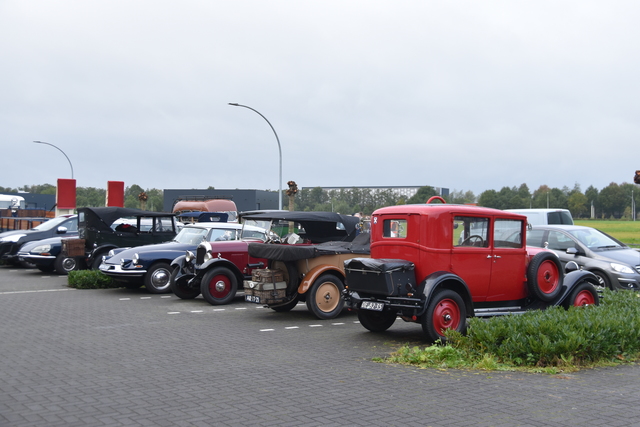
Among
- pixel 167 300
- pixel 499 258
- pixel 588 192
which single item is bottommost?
pixel 167 300

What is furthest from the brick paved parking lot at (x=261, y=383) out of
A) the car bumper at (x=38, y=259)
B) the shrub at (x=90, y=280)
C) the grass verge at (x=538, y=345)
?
the car bumper at (x=38, y=259)

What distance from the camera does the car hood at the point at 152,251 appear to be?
51.2 feet

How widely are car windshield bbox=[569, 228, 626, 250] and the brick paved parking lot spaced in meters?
6.01

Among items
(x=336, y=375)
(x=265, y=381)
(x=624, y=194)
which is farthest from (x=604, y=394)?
(x=624, y=194)

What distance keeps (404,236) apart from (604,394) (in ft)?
12.3

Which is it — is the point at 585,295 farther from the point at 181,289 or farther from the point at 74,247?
the point at 74,247

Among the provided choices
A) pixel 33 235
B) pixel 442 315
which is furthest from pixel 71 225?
pixel 442 315

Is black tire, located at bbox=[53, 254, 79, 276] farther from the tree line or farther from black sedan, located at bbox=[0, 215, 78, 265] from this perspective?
the tree line

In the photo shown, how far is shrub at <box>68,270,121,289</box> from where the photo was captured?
16.8 m

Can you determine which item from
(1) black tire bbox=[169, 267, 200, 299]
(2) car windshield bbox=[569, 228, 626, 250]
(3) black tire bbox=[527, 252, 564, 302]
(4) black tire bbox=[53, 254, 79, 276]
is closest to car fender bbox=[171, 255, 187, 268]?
(1) black tire bbox=[169, 267, 200, 299]

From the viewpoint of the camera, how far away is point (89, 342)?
8.98 metres

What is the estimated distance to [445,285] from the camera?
28.4 feet

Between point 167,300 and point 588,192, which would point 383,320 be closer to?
point 167,300

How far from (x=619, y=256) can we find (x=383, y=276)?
7927mm
